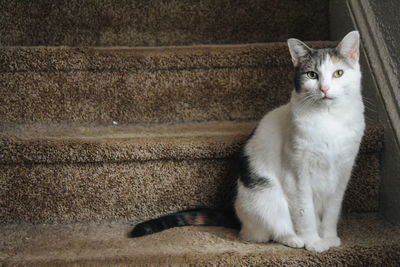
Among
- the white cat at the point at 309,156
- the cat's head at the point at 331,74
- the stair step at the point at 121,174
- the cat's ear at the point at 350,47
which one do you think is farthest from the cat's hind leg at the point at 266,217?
the cat's ear at the point at 350,47

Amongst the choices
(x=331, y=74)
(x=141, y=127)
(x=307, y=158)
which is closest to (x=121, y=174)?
(x=141, y=127)

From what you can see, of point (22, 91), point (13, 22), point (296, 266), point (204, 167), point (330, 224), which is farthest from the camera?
point (13, 22)

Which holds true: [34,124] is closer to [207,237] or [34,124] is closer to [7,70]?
[7,70]

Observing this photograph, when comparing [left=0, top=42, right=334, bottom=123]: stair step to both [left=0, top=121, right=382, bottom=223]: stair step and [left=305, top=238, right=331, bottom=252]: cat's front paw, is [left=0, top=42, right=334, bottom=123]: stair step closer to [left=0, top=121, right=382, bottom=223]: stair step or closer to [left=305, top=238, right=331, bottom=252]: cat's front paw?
[left=0, top=121, right=382, bottom=223]: stair step

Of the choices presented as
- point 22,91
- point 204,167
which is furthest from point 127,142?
point 22,91

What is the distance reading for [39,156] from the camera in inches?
53.2

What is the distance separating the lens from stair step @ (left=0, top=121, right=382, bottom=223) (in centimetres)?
136

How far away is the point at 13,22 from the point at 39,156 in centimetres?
70

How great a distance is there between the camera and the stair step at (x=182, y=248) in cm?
116

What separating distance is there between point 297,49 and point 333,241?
56 cm

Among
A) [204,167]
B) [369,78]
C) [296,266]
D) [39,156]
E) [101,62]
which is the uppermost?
[101,62]

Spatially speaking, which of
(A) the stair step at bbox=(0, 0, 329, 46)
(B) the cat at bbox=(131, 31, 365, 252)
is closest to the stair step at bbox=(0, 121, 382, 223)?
(B) the cat at bbox=(131, 31, 365, 252)

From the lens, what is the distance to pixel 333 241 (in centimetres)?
122

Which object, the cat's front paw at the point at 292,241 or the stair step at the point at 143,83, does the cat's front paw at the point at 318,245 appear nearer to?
the cat's front paw at the point at 292,241
